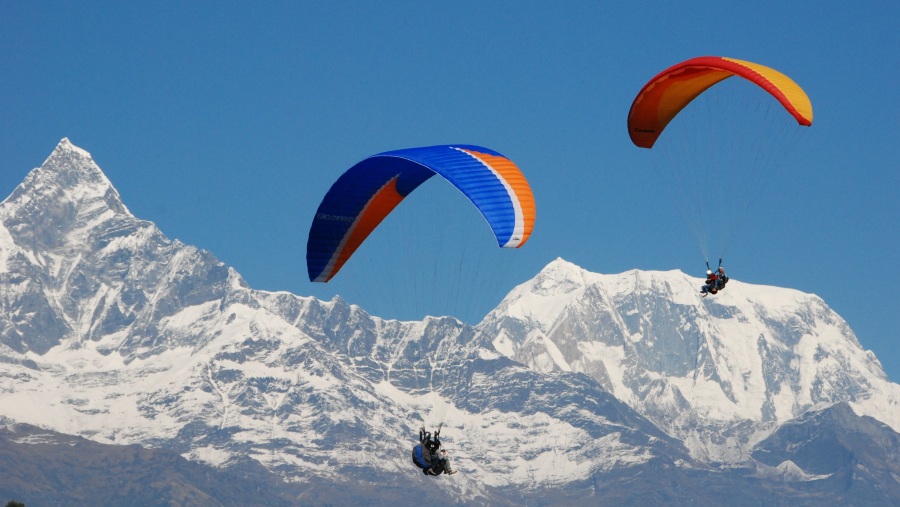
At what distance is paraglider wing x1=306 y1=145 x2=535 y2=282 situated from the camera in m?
58.9

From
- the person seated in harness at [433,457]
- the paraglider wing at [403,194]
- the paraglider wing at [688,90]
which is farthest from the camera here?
the paraglider wing at [688,90]

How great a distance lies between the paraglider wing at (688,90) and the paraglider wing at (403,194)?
8065mm

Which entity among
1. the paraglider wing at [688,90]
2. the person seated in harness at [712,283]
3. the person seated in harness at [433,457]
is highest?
the paraglider wing at [688,90]

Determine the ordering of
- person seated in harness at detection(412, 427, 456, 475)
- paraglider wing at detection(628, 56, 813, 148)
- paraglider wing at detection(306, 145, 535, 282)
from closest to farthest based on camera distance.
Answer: person seated in harness at detection(412, 427, 456, 475) < paraglider wing at detection(306, 145, 535, 282) < paraglider wing at detection(628, 56, 813, 148)

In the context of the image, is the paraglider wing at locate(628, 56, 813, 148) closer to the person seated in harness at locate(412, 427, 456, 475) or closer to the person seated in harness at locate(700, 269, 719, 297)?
the person seated in harness at locate(700, 269, 719, 297)

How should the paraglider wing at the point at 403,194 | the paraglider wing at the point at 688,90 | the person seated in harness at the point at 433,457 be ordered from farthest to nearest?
1. the paraglider wing at the point at 688,90
2. the paraglider wing at the point at 403,194
3. the person seated in harness at the point at 433,457

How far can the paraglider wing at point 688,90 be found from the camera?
60250 mm

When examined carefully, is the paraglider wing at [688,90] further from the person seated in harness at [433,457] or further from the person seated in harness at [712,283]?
the person seated in harness at [433,457]

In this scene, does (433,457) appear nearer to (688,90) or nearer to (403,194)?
(403,194)

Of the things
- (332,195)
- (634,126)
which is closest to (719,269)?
(634,126)

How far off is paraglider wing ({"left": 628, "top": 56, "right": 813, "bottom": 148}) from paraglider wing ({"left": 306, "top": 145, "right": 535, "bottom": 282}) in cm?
807

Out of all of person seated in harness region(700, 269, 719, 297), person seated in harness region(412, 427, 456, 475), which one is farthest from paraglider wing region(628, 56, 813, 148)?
person seated in harness region(412, 427, 456, 475)

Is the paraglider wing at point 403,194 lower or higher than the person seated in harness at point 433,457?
higher

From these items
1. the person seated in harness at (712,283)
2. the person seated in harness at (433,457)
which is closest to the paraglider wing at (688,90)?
the person seated in harness at (712,283)
